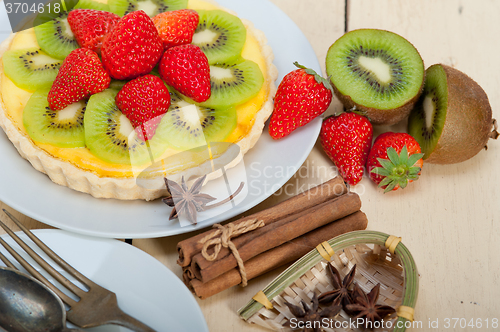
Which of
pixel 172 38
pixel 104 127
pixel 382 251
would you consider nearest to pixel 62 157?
pixel 104 127

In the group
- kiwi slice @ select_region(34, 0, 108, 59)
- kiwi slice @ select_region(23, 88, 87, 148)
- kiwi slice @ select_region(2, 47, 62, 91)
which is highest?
kiwi slice @ select_region(34, 0, 108, 59)

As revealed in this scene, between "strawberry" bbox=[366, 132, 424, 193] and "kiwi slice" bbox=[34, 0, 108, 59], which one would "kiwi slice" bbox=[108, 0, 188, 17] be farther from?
"strawberry" bbox=[366, 132, 424, 193]

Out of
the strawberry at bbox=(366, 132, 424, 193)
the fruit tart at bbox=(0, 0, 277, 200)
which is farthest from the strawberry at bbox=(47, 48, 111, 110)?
the strawberry at bbox=(366, 132, 424, 193)

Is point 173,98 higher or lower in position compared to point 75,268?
higher

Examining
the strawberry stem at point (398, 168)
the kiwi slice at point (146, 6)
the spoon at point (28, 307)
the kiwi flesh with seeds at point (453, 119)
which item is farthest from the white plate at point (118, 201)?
the kiwi slice at point (146, 6)

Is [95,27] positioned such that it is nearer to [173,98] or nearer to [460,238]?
[173,98]

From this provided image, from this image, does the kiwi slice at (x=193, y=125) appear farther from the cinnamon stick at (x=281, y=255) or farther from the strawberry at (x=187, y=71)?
the cinnamon stick at (x=281, y=255)

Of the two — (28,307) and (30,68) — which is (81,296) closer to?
(28,307)
